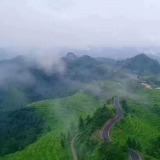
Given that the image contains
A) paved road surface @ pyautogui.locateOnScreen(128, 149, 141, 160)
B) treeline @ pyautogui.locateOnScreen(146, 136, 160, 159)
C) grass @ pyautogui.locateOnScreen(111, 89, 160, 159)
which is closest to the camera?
paved road surface @ pyautogui.locateOnScreen(128, 149, 141, 160)

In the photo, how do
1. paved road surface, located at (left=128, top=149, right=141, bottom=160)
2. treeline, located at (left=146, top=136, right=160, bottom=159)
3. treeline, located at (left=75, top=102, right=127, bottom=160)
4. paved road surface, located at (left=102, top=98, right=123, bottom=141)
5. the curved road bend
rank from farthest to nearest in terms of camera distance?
paved road surface, located at (left=102, top=98, right=123, bottom=141) < treeline, located at (left=146, top=136, right=160, bottom=159) < the curved road bend < paved road surface, located at (left=128, top=149, right=141, bottom=160) < treeline, located at (left=75, top=102, right=127, bottom=160)

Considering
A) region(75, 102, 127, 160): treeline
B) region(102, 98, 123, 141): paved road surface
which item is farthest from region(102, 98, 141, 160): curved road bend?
region(75, 102, 127, 160): treeline

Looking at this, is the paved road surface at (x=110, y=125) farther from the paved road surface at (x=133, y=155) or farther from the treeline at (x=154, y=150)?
the treeline at (x=154, y=150)

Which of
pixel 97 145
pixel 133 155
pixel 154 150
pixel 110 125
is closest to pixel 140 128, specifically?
pixel 110 125

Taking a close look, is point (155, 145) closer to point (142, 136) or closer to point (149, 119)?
point (142, 136)

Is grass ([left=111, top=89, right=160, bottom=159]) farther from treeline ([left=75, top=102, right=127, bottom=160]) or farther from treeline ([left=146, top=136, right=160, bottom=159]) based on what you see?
treeline ([left=75, top=102, right=127, bottom=160])

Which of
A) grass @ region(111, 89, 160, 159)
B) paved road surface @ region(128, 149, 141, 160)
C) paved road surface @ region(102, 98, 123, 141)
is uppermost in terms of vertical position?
paved road surface @ region(128, 149, 141, 160)

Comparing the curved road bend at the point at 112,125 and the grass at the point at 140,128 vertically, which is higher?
the curved road bend at the point at 112,125

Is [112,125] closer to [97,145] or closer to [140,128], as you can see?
[140,128]

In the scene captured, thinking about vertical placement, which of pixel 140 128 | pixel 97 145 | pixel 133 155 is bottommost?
pixel 140 128

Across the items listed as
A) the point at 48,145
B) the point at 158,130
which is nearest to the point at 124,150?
the point at 48,145

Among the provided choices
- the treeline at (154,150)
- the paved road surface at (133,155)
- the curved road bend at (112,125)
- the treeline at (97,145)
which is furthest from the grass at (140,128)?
the treeline at (97,145)

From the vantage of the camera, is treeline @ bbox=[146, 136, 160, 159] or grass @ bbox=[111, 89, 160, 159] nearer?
treeline @ bbox=[146, 136, 160, 159]
